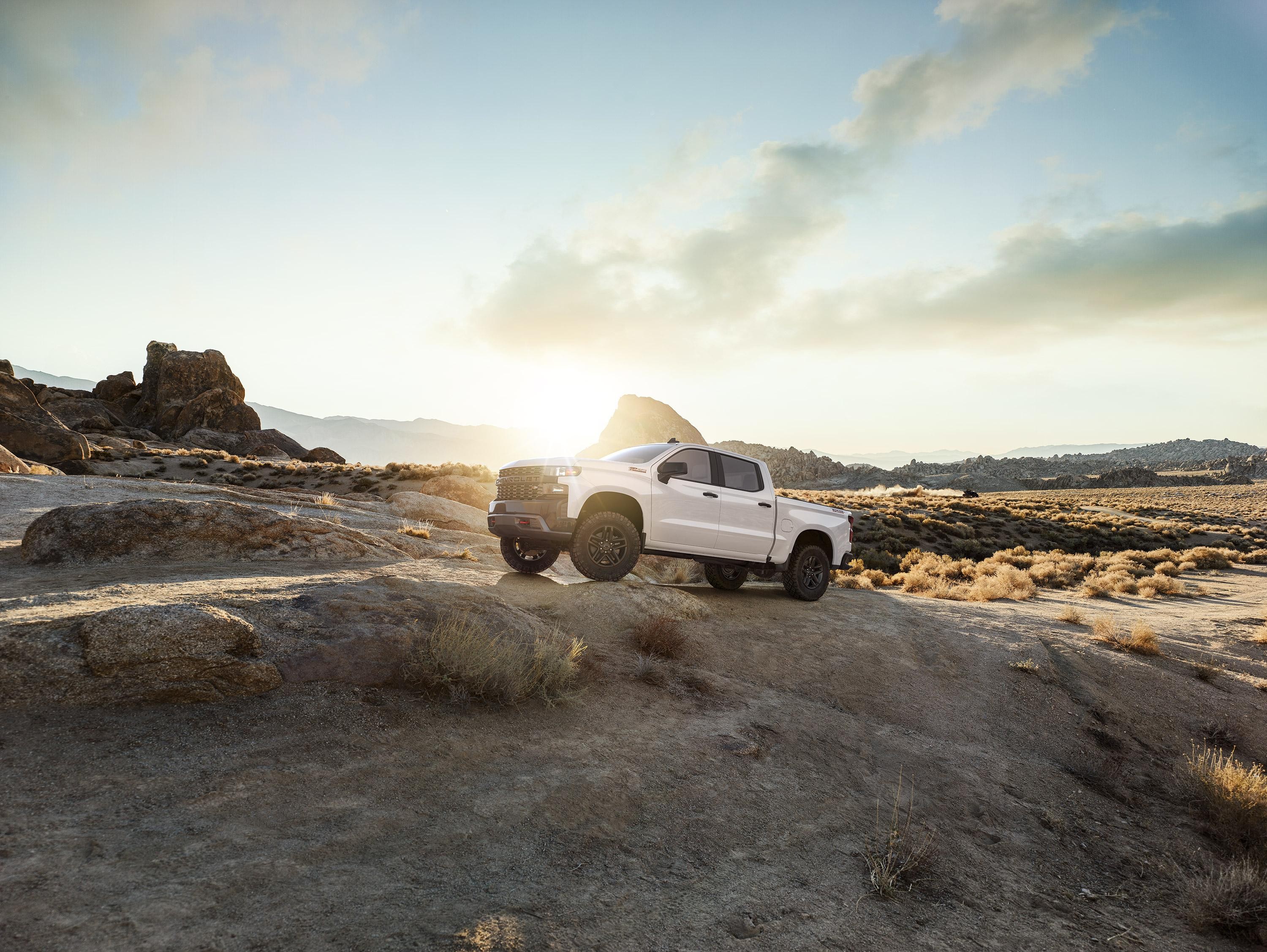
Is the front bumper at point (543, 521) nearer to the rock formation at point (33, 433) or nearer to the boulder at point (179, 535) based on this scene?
the boulder at point (179, 535)

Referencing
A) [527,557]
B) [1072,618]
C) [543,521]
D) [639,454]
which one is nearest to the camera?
[543,521]

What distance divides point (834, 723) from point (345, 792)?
17.1 ft

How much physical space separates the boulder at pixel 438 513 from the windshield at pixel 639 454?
1010cm

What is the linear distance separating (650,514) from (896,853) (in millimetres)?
6056

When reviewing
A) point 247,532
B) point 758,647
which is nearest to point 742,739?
point 758,647

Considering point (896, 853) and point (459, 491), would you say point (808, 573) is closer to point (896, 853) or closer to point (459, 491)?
point (896, 853)

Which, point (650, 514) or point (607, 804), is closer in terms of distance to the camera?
point (607, 804)

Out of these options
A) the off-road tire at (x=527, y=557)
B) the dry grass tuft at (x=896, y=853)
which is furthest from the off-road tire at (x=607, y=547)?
the dry grass tuft at (x=896, y=853)

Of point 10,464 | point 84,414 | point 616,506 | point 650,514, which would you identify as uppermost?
point 84,414

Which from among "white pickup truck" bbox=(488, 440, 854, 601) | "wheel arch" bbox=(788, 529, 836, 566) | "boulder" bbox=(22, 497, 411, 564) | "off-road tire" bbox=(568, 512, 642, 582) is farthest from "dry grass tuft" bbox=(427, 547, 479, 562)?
"wheel arch" bbox=(788, 529, 836, 566)

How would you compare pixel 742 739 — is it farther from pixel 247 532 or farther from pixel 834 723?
pixel 247 532

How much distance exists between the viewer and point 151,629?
5.48 meters

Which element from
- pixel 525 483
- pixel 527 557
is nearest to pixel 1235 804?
pixel 525 483

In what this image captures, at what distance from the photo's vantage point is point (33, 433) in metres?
34.2
